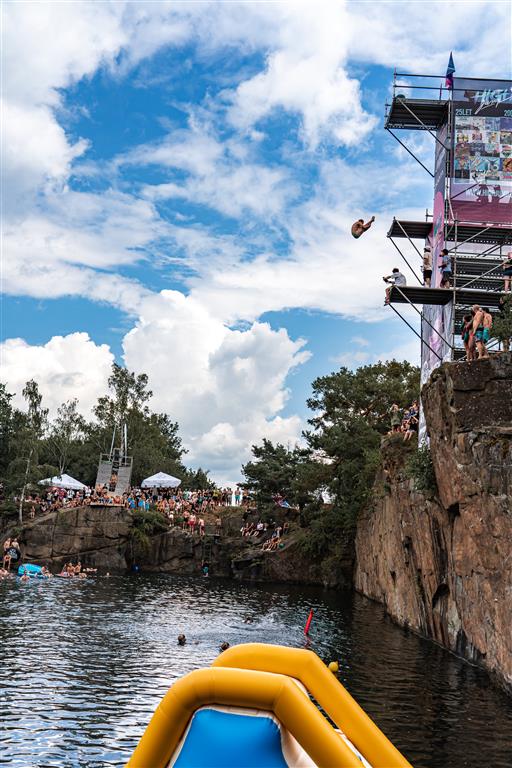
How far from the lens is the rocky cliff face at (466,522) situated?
1916 centimetres

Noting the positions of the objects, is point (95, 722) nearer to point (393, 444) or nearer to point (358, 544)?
point (393, 444)

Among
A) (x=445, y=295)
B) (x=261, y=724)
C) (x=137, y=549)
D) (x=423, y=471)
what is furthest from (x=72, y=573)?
(x=261, y=724)

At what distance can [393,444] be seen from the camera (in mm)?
36875

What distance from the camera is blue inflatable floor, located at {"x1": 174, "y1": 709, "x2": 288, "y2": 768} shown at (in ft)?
15.3

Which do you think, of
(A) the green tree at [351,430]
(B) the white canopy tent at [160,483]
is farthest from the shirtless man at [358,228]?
(B) the white canopy tent at [160,483]

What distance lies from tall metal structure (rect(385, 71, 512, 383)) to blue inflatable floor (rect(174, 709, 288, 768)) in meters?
31.6

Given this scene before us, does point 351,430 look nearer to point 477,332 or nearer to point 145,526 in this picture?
point 145,526

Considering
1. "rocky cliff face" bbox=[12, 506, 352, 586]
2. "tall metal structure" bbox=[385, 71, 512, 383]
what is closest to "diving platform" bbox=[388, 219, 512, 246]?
"tall metal structure" bbox=[385, 71, 512, 383]

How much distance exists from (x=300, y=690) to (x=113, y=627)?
25.4 metres

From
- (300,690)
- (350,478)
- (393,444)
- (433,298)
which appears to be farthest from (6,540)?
(300,690)

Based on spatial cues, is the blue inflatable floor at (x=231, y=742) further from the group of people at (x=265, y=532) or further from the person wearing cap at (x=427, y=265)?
the group of people at (x=265, y=532)

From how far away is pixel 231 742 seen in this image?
4668 mm

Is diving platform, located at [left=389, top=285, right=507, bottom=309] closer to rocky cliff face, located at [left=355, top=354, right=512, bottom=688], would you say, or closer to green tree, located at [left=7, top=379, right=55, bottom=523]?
rocky cliff face, located at [left=355, top=354, right=512, bottom=688]

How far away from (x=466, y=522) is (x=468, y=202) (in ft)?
68.8
